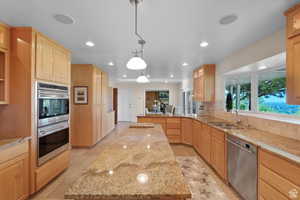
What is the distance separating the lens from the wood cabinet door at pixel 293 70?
5.42ft

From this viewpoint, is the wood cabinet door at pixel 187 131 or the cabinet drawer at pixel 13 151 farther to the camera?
the wood cabinet door at pixel 187 131

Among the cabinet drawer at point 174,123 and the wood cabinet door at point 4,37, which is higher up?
the wood cabinet door at point 4,37

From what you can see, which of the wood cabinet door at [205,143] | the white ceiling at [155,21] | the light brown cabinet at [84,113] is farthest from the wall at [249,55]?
the light brown cabinet at [84,113]

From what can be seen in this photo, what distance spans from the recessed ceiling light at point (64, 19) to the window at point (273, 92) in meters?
3.55

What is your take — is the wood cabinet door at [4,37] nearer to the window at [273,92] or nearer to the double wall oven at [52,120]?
the double wall oven at [52,120]

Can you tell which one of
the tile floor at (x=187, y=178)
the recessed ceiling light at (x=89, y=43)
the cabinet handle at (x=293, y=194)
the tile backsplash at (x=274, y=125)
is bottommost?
the tile floor at (x=187, y=178)

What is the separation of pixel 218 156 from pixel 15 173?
3.18m

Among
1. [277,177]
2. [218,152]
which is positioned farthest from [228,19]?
[218,152]

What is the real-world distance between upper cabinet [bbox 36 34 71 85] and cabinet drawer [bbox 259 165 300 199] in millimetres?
3247

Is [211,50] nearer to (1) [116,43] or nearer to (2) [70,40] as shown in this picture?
(1) [116,43]

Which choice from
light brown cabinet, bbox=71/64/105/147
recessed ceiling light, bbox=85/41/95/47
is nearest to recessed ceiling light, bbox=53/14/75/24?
recessed ceiling light, bbox=85/41/95/47

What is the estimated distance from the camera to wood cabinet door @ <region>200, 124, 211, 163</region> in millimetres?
3357

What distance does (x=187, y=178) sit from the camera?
2.82m

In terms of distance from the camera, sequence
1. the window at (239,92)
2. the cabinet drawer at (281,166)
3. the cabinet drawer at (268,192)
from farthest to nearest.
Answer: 1. the window at (239,92)
2. the cabinet drawer at (268,192)
3. the cabinet drawer at (281,166)
